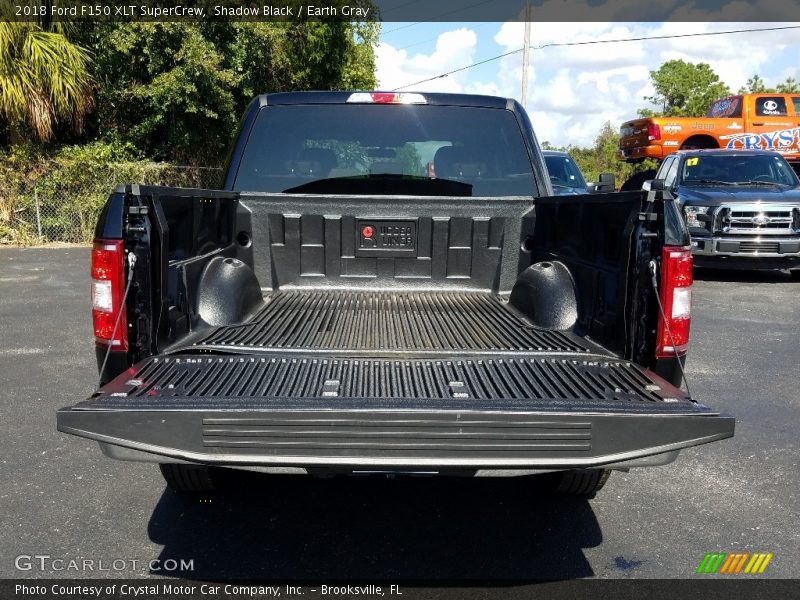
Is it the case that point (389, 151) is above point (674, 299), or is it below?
above

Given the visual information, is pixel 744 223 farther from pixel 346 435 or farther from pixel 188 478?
pixel 346 435

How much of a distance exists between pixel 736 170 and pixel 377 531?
1058cm

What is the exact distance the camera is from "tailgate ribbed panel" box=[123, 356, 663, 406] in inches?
98.8

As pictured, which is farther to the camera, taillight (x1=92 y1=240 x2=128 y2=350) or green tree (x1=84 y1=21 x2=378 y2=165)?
green tree (x1=84 y1=21 x2=378 y2=165)

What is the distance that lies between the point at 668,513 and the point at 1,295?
8.89 metres

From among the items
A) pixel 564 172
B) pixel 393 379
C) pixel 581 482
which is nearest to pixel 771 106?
pixel 564 172

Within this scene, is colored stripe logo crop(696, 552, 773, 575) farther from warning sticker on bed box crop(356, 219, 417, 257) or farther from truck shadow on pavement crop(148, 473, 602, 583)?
warning sticker on bed box crop(356, 219, 417, 257)

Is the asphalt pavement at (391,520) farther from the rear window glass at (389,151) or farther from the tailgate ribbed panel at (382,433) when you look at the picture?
the rear window glass at (389,151)

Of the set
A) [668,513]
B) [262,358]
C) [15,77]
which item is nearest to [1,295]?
[15,77]

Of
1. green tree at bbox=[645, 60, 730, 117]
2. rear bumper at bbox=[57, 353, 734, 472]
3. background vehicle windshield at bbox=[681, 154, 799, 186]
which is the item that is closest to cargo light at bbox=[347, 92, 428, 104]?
rear bumper at bbox=[57, 353, 734, 472]

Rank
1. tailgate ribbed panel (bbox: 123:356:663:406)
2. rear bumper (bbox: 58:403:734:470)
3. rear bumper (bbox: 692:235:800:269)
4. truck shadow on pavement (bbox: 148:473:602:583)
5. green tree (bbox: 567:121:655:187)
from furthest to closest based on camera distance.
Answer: green tree (bbox: 567:121:655:187) → rear bumper (bbox: 692:235:800:269) → truck shadow on pavement (bbox: 148:473:602:583) → tailgate ribbed panel (bbox: 123:356:663:406) → rear bumper (bbox: 58:403:734:470)

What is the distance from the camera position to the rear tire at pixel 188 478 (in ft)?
10.6

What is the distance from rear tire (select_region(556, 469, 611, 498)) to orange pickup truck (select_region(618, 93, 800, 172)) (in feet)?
54.6

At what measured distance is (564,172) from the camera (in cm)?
1481
